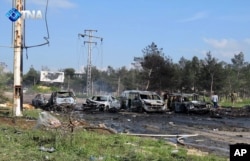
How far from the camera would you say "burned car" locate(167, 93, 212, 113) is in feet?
140

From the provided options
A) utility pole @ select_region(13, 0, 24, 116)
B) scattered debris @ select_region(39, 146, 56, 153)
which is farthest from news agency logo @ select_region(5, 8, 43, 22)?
scattered debris @ select_region(39, 146, 56, 153)

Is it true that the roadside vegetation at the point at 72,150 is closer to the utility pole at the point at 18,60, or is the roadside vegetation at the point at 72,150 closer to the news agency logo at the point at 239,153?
the news agency logo at the point at 239,153

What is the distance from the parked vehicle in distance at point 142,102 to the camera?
137 ft

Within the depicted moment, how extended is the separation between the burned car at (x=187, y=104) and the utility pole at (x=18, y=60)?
2274cm

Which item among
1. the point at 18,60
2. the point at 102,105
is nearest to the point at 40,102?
the point at 102,105

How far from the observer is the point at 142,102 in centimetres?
4194

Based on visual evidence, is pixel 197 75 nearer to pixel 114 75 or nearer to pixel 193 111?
pixel 193 111

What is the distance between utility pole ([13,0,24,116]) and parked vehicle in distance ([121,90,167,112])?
19.9 metres

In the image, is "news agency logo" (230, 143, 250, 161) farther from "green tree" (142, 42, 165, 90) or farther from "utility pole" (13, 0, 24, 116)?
"green tree" (142, 42, 165, 90)

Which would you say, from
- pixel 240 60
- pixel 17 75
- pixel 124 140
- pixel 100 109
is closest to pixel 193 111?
pixel 100 109

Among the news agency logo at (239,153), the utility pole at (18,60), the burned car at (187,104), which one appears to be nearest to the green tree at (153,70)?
the burned car at (187,104)

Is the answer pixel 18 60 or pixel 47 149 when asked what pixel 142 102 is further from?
pixel 47 149

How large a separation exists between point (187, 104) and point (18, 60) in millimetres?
23284

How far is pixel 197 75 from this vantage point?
7075cm
